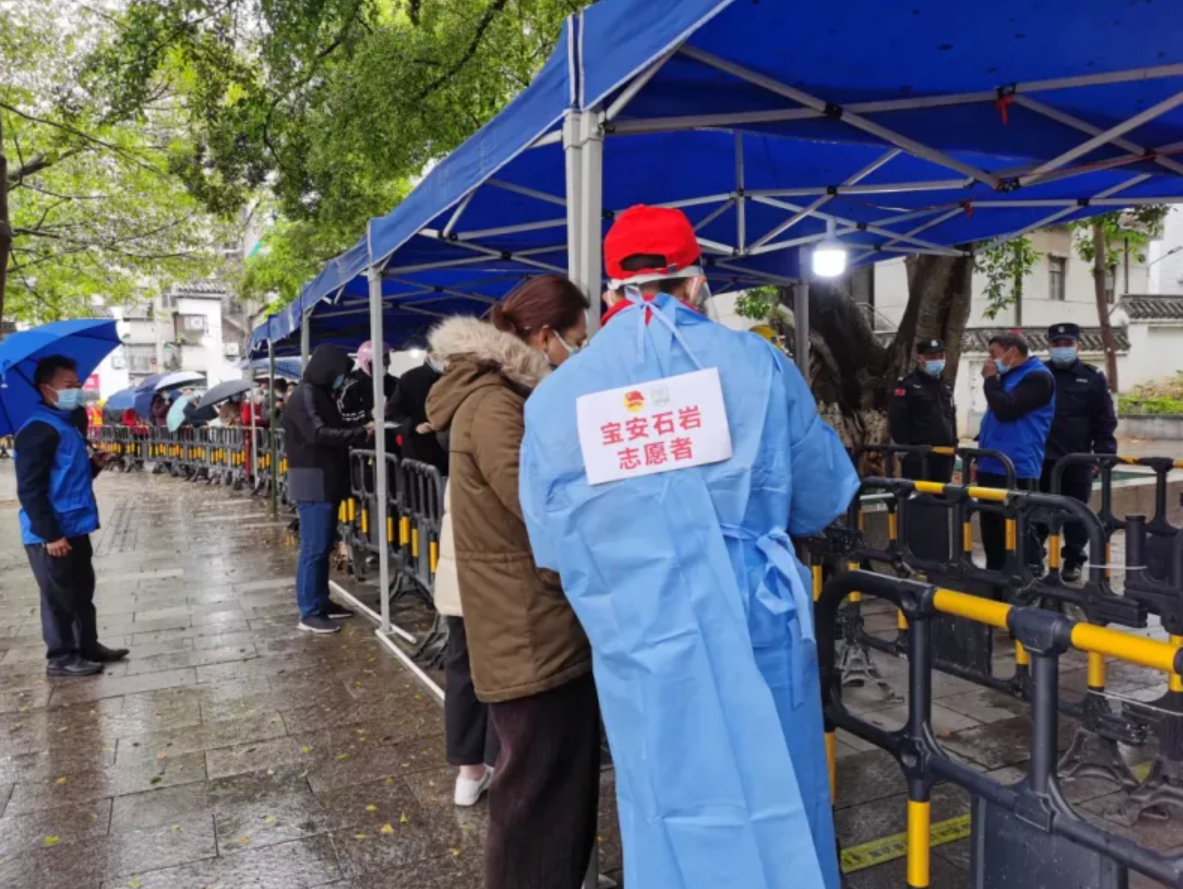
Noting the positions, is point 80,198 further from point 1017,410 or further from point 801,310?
point 1017,410

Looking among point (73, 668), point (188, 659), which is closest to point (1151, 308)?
point (188, 659)

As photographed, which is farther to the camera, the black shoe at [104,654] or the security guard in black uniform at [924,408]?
the security guard in black uniform at [924,408]

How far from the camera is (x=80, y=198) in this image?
19016 mm

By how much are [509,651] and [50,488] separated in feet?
13.0

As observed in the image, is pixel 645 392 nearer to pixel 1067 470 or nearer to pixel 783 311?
pixel 1067 470

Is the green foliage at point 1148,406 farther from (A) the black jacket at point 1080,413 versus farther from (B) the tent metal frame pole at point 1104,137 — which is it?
(B) the tent metal frame pole at point 1104,137

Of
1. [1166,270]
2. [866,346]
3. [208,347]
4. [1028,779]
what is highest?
[1166,270]

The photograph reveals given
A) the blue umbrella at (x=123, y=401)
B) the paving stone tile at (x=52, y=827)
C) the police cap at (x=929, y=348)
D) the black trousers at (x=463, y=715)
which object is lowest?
the paving stone tile at (x=52, y=827)

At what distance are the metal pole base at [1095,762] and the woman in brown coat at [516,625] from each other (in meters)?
2.17

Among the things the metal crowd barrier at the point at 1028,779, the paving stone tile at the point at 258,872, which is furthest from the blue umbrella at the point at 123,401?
Result: the metal crowd barrier at the point at 1028,779

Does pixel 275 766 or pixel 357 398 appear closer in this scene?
pixel 275 766

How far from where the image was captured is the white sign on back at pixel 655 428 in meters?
1.85

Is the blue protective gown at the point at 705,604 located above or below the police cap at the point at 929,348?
below

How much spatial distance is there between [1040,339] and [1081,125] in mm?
23922
